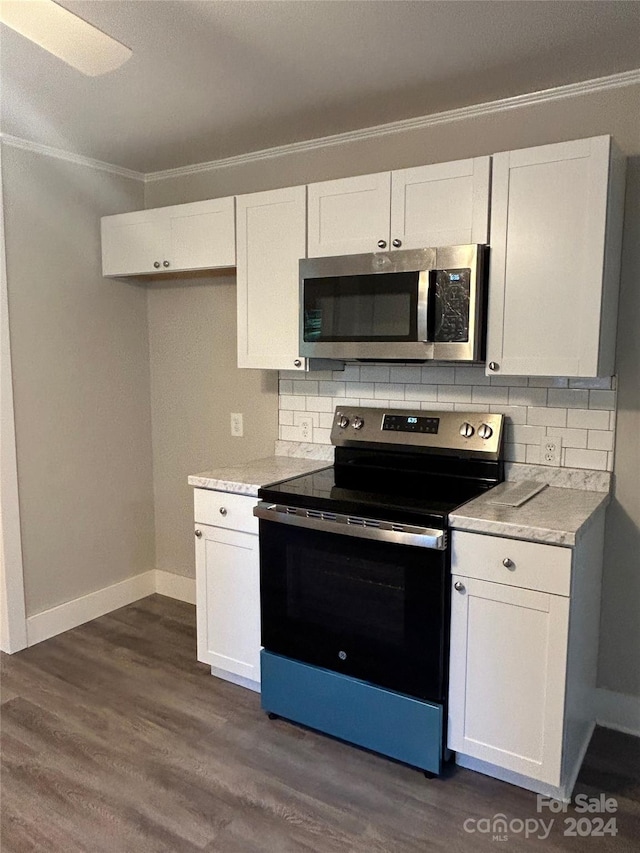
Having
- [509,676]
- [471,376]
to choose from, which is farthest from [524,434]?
[509,676]

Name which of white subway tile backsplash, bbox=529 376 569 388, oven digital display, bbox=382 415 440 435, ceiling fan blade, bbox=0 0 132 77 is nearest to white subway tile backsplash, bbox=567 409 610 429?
white subway tile backsplash, bbox=529 376 569 388

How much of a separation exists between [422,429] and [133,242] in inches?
66.6

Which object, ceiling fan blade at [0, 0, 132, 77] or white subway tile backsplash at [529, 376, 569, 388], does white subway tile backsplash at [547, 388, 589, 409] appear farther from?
ceiling fan blade at [0, 0, 132, 77]

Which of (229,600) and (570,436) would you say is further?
(229,600)

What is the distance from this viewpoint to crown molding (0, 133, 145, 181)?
9.47ft

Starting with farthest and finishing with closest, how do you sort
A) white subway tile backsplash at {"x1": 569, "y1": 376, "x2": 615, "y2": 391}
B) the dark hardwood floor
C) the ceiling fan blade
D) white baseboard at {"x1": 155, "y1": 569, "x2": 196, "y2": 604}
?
white baseboard at {"x1": 155, "y1": 569, "x2": 196, "y2": 604} < white subway tile backsplash at {"x1": 569, "y1": 376, "x2": 615, "y2": 391} < the dark hardwood floor < the ceiling fan blade

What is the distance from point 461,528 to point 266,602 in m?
0.85

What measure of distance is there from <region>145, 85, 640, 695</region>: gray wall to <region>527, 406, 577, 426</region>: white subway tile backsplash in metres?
0.20

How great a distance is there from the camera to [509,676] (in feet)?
6.57

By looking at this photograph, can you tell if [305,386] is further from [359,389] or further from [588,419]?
[588,419]

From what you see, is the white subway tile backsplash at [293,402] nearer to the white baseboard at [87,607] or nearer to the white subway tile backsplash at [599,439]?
the white subway tile backsplash at [599,439]

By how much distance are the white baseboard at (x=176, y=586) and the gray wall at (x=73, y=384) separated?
148 mm

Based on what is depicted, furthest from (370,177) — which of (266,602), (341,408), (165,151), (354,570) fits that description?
(266,602)

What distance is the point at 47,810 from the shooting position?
6.66ft
